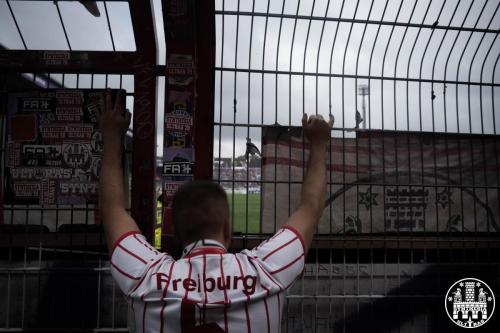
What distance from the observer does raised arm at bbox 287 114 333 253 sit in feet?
4.20

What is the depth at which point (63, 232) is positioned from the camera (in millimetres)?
3523

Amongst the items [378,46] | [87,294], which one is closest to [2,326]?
[87,294]

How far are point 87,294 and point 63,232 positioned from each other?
58 cm

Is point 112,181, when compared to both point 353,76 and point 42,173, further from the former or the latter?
point 353,76

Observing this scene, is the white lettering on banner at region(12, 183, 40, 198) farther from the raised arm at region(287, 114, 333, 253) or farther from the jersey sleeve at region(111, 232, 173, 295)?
the raised arm at region(287, 114, 333, 253)

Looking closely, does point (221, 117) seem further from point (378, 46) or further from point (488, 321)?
point (488, 321)

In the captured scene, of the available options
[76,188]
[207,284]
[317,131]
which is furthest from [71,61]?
[207,284]

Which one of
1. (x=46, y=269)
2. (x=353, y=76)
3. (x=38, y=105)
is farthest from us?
(x=353, y=76)

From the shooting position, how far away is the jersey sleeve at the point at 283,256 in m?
1.17

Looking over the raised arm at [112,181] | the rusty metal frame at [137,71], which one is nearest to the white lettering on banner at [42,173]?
the rusty metal frame at [137,71]

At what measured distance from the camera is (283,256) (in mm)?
1190

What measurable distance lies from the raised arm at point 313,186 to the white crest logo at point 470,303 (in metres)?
2.95

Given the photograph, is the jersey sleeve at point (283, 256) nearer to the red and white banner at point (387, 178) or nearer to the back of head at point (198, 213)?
the back of head at point (198, 213)

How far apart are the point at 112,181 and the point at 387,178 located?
3.78m
